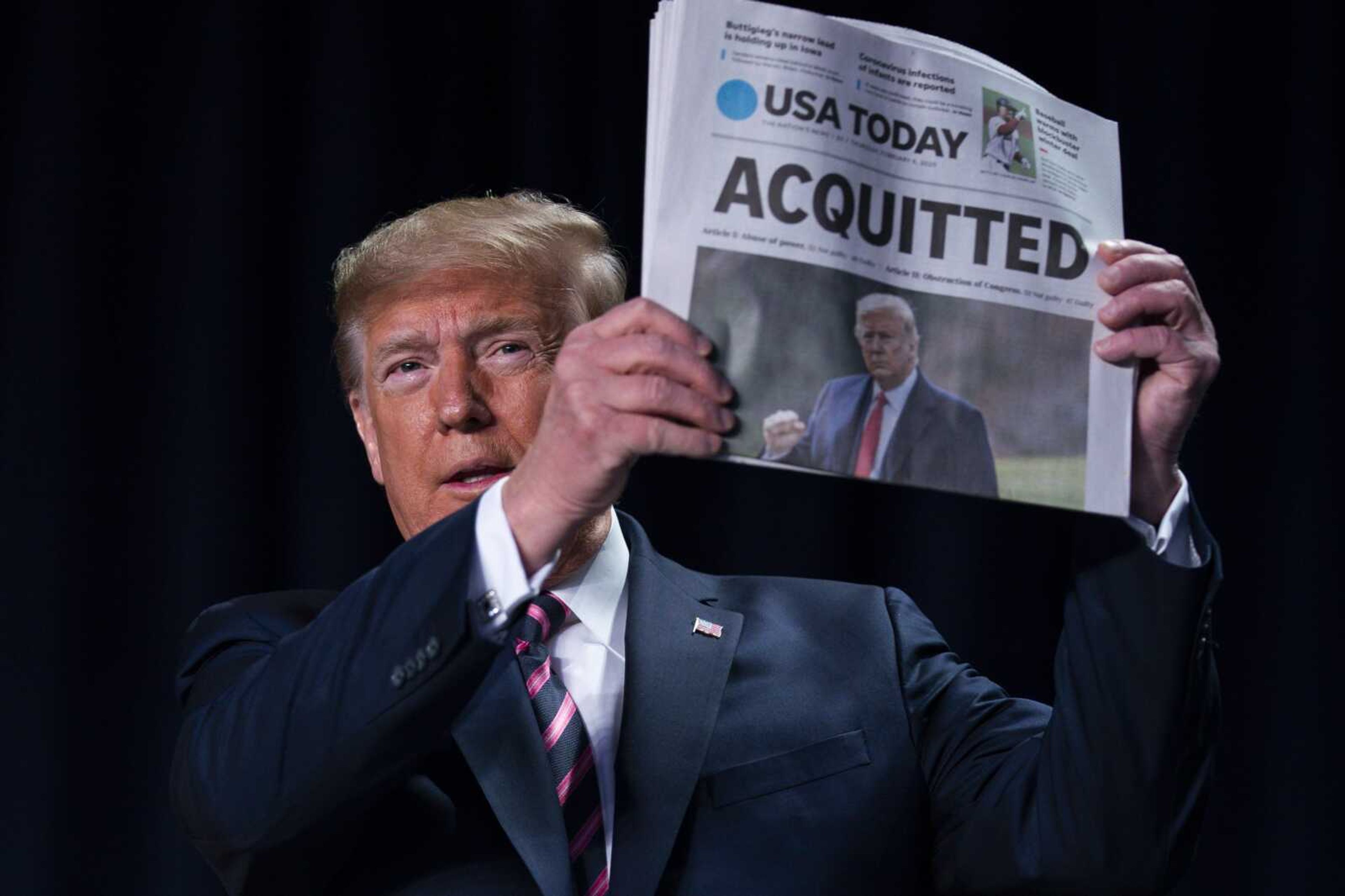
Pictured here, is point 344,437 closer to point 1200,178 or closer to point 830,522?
point 830,522

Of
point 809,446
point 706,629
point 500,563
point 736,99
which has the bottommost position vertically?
point 706,629

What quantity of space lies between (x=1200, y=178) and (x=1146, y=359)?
160cm

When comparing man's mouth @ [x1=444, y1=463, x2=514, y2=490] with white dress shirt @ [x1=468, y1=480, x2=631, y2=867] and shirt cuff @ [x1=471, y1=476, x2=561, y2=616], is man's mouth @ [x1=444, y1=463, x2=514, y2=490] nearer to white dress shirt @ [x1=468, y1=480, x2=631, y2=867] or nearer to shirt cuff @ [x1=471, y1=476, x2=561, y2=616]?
white dress shirt @ [x1=468, y1=480, x2=631, y2=867]

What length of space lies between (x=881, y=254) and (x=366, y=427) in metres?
0.99

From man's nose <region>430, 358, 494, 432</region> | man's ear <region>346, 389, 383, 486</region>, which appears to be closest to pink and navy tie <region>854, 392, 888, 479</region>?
man's nose <region>430, 358, 494, 432</region>

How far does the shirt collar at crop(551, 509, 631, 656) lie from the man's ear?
32 cm

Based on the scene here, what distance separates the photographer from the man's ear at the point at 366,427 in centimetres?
191

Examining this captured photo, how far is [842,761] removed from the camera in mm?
1561

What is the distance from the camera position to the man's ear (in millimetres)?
1905

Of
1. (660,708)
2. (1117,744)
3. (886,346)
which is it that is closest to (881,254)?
(886,346)

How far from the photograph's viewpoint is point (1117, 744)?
129 cm

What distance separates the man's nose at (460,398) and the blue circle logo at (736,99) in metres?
0.66

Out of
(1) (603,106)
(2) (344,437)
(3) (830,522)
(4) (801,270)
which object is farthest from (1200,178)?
(4) (801,270)

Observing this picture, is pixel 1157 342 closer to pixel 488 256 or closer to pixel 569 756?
pixel 569 756
